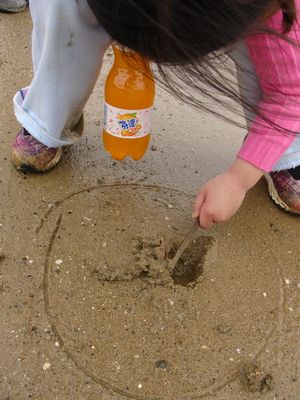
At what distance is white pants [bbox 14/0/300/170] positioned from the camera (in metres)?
1.56

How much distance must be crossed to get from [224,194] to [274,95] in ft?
1.00

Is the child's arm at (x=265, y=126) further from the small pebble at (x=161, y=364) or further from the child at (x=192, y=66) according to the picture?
the small pebble at (x=161, y=364)

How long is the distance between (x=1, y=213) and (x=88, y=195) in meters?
0.30

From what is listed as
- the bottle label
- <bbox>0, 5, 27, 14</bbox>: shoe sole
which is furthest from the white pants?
<bbox>0, 5, 27, 14</bbox>: shoe sole

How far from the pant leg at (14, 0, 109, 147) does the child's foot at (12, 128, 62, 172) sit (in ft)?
0.14

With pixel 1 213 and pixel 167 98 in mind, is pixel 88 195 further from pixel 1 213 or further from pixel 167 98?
pixel 167 98

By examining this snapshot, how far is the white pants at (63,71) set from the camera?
61.3 inches

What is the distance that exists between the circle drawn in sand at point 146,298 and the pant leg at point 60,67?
0.88 feet

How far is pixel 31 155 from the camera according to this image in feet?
6.26

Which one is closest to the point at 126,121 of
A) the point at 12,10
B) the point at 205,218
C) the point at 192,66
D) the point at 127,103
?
the point at 127,103

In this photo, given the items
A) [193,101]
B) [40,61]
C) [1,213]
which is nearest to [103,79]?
[40,61]

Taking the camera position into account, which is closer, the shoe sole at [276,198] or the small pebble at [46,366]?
the small pebble at [46,366]

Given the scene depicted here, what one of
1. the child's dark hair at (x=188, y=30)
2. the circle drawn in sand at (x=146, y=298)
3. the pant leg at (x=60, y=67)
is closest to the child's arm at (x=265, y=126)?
the circle drawn in sand at (x=146, y=298)

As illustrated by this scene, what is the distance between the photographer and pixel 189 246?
1758 mm
